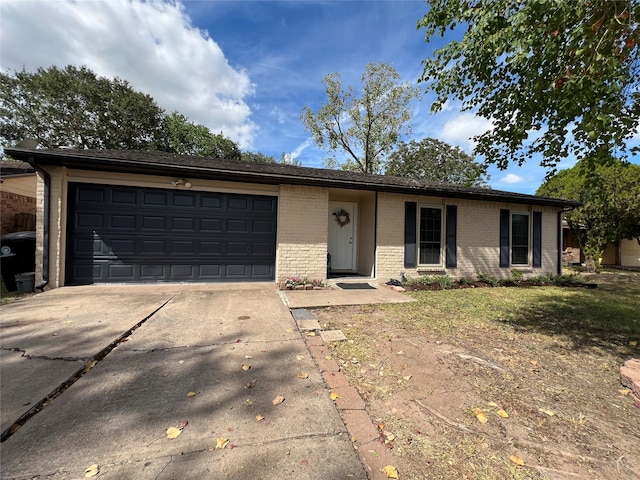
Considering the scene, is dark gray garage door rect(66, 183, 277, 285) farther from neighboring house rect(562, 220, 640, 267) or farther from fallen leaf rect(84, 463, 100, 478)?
neighboring house rect(562, 220, 640, 267)

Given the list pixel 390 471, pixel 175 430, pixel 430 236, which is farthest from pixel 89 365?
pixel 430 236

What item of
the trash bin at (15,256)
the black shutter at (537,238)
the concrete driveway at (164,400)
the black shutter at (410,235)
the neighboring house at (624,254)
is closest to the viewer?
the concrete driveway at (164,400)

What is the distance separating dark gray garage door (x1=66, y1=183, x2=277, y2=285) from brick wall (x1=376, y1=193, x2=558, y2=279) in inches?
129

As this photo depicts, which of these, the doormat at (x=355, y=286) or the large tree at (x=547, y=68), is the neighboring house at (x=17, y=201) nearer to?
the doormat at (x=355, y=286)

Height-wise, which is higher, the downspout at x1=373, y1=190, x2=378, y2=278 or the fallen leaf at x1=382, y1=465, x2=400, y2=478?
the downspout at x1=373, y1=190, x2=378, y2=278

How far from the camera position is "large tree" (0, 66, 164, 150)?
1978cm

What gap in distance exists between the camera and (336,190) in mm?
8414

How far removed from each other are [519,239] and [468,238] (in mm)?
2220

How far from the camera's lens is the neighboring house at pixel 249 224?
6.52m

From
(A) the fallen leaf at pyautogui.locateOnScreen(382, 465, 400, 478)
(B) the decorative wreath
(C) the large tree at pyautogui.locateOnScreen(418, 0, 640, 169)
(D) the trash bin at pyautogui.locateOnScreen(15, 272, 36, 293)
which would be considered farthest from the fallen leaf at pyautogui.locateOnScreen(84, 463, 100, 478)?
(B) the decorative wreath

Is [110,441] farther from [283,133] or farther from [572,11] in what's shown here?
[283,133]

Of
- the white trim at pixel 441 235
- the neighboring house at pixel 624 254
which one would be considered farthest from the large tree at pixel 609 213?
the white trim at pixel 441 235

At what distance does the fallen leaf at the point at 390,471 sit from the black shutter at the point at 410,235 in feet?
23.3

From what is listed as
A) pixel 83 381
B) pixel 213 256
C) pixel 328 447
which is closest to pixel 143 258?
pixel 213 256
